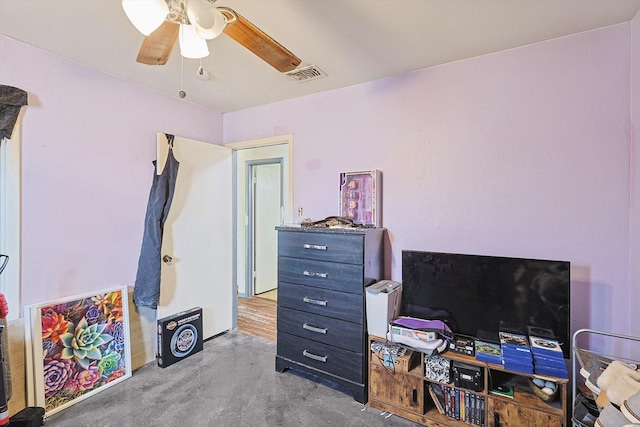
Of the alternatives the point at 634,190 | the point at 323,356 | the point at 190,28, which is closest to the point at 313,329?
the point at 323,356

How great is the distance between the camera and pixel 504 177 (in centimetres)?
203

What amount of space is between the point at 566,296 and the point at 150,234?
9.83 feet

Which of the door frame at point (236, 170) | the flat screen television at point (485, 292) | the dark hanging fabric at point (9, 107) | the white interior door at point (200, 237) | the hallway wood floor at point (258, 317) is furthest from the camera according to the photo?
the hallway wood floor at point (258, 317)

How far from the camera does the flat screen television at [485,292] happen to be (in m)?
1.72

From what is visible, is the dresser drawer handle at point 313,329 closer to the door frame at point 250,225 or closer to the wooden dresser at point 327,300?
the wooden dresser at point 327,300

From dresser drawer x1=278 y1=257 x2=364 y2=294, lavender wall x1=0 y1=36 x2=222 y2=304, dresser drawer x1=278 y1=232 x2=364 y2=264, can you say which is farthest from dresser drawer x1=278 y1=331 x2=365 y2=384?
lavender wall x1=0 y1=36 x2=222 y2=304

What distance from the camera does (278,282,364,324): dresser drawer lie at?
2098 mm

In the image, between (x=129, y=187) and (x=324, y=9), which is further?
(x=129, y=187)

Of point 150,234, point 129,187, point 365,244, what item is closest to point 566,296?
point 365,244

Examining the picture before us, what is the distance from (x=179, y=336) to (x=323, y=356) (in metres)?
1.35

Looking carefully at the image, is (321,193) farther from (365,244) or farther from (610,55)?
(610,55)

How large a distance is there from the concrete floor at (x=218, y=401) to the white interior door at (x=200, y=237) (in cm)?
57

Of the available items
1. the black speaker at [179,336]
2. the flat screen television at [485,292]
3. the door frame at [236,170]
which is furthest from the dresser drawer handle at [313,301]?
the black speaker at [179,336]

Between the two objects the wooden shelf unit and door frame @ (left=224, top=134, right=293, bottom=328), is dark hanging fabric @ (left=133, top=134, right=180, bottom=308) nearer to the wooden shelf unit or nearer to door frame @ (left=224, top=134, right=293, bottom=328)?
door frame @ (left=224, top=134, right=293, bottom=328)
